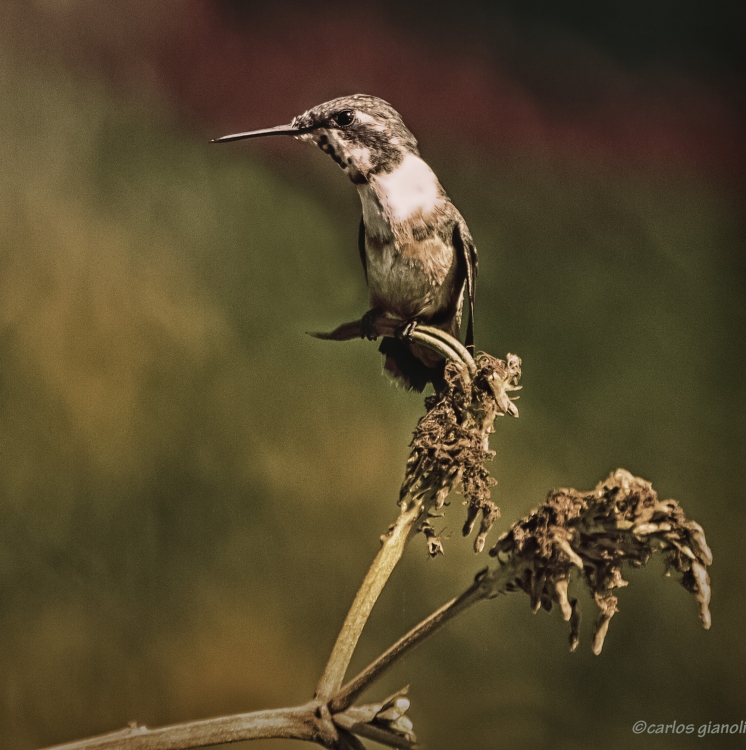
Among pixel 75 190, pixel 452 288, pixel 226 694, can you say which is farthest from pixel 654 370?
pixel 75 190

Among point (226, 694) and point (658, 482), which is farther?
point (658, 482)

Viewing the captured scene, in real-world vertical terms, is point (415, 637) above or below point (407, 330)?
below

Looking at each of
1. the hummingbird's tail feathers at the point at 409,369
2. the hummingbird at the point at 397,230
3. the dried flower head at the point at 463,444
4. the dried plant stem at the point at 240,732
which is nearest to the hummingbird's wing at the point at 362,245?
the hummingbird at the point at 397,230

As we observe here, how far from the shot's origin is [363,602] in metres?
1.01

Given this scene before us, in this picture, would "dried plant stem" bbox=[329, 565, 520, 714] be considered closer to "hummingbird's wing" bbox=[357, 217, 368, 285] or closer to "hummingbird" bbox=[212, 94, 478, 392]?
"hummingbird" bbox=[212, 94, 478, 392]

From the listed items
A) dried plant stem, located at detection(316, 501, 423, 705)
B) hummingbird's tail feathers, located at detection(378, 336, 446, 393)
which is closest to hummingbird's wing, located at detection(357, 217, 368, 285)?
hummingbird's tail feathers, located at detection(378, 336, 446, 393)

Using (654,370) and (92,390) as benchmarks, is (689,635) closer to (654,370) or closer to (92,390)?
(654,370)

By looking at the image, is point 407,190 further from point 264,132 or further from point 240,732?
point 240,732

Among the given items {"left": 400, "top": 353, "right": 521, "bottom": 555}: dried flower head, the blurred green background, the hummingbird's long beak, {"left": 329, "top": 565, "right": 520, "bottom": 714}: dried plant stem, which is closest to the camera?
{"left": 329, "top": 565, "right": 520, "bottom": 714}: dried plant stem

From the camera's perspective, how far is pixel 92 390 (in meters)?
1.22

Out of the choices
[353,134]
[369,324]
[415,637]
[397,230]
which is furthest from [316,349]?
[415,637]

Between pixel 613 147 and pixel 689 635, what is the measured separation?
2.85 ft

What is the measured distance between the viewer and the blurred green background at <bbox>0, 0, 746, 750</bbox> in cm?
119

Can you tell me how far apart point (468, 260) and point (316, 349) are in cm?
30
